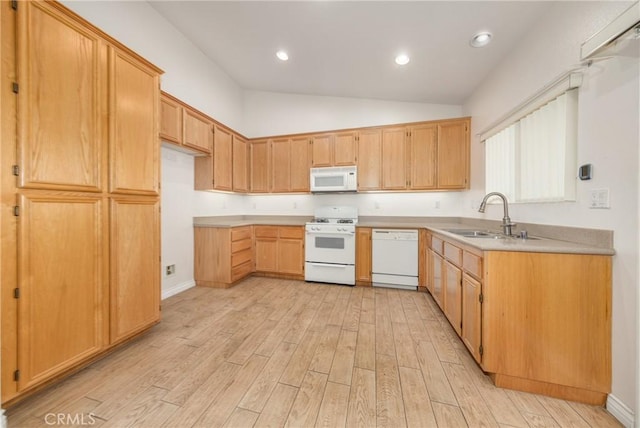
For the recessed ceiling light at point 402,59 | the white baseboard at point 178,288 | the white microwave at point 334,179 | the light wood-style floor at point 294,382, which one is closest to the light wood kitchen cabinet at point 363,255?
the white microwave at point 334,179

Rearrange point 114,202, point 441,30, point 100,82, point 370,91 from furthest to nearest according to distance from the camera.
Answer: point 370,91 < point 441,30 < point 114,202 < point 100,82

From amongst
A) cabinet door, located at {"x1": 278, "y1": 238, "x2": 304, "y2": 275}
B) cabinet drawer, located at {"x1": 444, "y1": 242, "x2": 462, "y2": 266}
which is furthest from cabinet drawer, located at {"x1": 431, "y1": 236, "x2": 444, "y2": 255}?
cabinet door, located at {"x1": 278, "y1": 238, "x2": 304, "y2": 275}

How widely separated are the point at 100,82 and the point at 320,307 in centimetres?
277

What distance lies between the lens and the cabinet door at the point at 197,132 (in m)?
2.85

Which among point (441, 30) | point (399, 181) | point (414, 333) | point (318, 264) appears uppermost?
point (441, 30)

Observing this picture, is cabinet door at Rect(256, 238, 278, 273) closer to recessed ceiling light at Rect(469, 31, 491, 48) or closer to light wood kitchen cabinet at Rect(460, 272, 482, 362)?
light wood kitchen cabinet at Rect(460, 272, 482, 362)

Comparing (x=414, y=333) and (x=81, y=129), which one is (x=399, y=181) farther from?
(x=81, y=129)

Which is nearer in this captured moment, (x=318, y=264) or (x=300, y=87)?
(x=318, y=264)

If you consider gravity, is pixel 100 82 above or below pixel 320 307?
above

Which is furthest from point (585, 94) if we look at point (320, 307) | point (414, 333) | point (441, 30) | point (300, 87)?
point (300, 87)

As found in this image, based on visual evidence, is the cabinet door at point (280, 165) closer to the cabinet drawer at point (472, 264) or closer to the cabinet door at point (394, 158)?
the cabinet door at point (394, 158)

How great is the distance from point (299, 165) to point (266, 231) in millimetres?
1255

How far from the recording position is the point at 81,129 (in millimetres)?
1527

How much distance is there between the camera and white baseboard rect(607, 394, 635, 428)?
3.95ft
